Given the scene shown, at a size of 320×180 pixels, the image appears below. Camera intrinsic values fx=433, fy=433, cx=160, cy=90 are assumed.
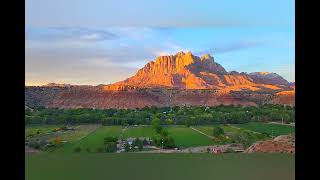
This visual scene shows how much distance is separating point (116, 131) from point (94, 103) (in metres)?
1.04

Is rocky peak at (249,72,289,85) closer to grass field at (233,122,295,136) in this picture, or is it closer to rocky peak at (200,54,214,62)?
grass field at (233,122,295,136)

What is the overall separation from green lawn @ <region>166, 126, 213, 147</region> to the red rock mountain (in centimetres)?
76

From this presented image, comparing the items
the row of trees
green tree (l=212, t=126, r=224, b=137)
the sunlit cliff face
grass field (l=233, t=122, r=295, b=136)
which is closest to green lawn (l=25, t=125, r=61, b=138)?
the row of trees

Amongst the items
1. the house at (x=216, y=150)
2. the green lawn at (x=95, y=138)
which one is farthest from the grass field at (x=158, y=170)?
the green lawn at (x=95, y=138)

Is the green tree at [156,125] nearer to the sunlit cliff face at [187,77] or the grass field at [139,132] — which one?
the grass field at [139,132]

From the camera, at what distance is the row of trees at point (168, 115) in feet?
40.8

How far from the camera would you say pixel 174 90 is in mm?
13008

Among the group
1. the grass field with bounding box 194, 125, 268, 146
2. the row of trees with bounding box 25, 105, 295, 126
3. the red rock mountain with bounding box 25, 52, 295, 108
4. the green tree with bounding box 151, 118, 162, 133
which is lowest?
the grass field with bounding box 194, 125, 268, 146

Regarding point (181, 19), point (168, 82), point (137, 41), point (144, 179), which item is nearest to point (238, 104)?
point (168, 82)

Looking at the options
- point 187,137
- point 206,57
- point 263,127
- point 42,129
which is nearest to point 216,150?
point 187,137

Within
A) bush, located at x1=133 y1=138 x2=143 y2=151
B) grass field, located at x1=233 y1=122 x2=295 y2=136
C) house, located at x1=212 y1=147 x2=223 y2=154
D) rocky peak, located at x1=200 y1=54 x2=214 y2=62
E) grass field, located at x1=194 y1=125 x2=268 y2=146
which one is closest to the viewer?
house, located at x1=212 y1=147 x2=223 y2=154

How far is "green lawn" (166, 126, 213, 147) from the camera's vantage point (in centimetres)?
1249
